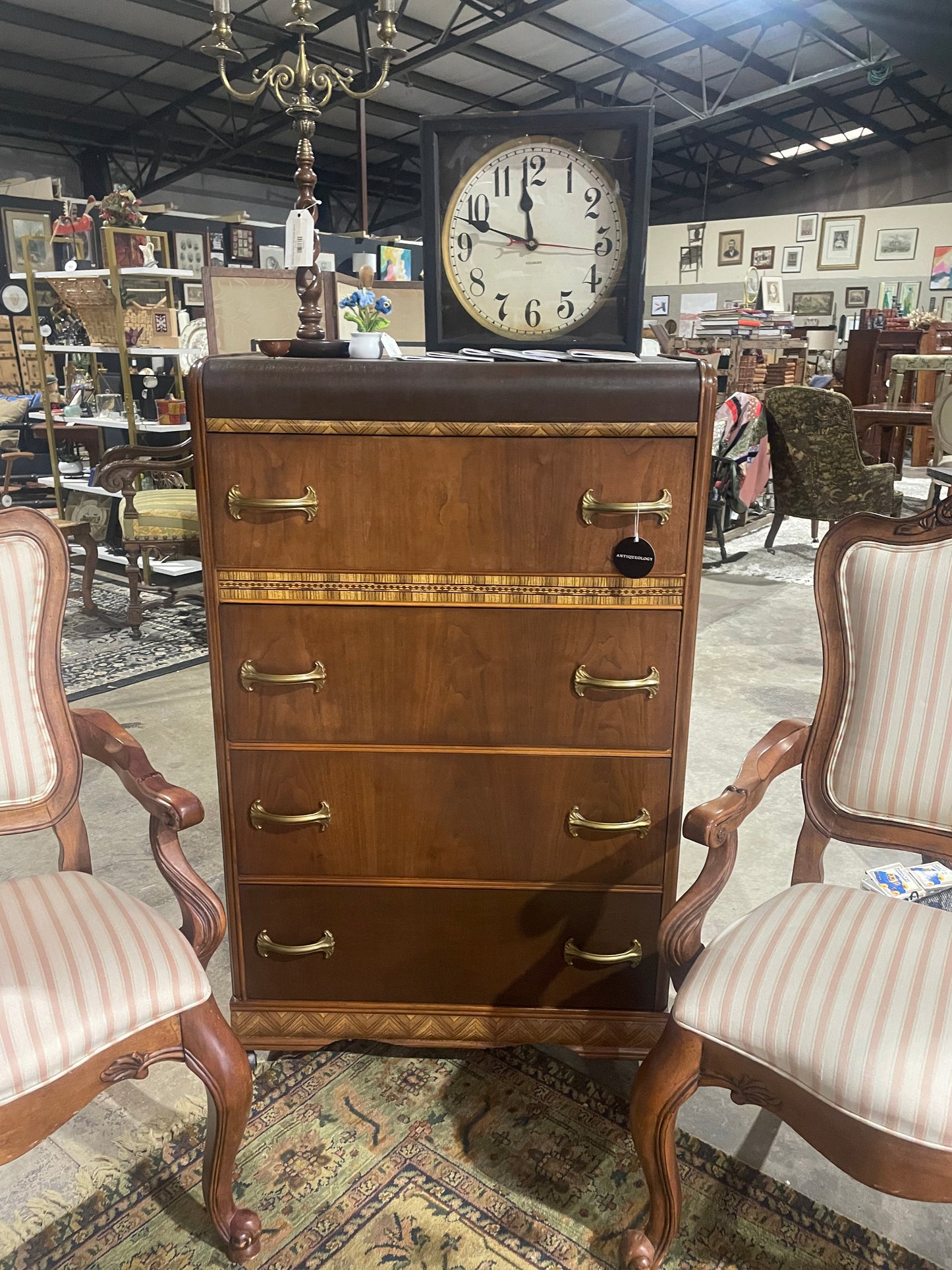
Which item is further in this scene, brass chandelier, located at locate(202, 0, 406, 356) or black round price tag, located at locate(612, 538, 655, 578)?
brass chandelier, located at locate(202, 0, 406, 356)

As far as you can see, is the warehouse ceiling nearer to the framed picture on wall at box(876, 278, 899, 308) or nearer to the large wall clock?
the framed picture on wall at box(876, 278, 899, 308)

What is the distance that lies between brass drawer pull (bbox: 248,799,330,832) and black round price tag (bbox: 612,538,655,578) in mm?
732

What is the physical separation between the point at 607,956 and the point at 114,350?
5.10 meters

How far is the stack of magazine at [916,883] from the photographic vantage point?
2582mm

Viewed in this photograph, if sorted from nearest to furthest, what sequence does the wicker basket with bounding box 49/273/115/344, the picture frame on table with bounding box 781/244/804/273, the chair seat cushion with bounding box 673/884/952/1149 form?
the chair seat cushion with bounding box 673/884/952/1149 → the wicker basket with bounding box 49/273/115/344 → the picture frame on table with bounding box 781/244/804/273

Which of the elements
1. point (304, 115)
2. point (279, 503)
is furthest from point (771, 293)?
point (279, 503)

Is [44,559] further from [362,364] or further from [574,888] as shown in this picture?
[574,888]

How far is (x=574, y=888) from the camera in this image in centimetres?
180

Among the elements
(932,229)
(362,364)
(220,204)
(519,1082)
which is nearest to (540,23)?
(932,229)

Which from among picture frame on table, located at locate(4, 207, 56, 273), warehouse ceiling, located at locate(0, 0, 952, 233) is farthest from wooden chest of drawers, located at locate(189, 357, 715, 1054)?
picture frame on table, located at locate(4, 207, 56, 273)

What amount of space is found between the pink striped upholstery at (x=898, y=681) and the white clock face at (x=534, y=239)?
71 cm

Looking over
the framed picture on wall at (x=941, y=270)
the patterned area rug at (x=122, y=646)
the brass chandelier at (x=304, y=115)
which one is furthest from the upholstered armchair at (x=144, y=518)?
the framed picture on wall at (x=941, y=270)

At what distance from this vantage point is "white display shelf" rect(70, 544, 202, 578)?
5559 millimetres

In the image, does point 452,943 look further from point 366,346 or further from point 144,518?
point 144,518
